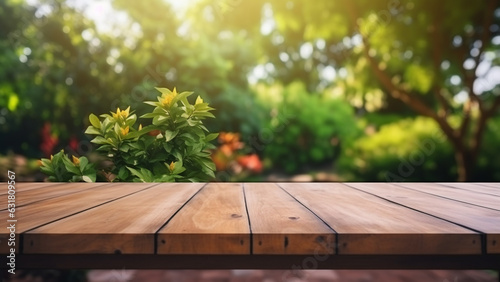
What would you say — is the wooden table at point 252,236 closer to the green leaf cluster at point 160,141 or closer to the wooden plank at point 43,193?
the wooden plank at point 43,193

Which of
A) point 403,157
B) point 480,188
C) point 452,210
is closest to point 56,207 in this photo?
point 452,210

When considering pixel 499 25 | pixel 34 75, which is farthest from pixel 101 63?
pixel 499 25

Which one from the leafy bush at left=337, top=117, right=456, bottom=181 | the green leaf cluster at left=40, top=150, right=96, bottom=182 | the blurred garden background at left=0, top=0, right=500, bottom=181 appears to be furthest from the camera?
the leafy bush at left=337, top=117, right=456, bottom=181

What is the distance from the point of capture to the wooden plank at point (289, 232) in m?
1.04

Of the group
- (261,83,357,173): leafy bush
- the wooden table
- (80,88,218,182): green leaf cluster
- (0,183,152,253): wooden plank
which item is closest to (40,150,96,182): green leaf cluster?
(80,88,218,182): green leaf cluster

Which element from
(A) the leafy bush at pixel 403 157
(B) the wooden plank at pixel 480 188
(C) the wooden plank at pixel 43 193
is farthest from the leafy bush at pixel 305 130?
(C) the wooden plank at pixel 43 193

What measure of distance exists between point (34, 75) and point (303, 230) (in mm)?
7828

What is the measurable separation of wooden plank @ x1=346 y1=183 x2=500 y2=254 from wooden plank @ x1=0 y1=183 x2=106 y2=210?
115 cm

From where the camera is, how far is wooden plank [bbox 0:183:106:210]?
4.97 feet

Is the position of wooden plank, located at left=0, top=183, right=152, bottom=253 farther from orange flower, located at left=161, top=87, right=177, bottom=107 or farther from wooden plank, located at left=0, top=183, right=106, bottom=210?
orange flower, located at left=161, top=87, right=177, bottom=107

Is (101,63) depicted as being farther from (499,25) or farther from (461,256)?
(461,256)

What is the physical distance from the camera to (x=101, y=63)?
320 inches

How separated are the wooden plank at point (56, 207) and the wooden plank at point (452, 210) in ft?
3.16

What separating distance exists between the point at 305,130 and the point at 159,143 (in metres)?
10.8
